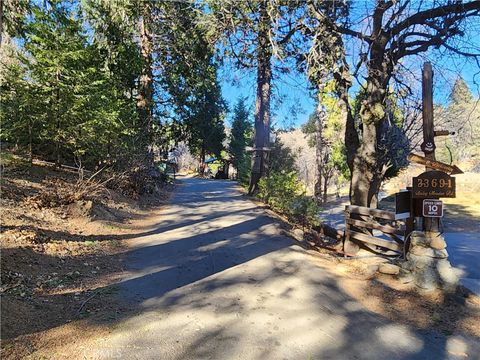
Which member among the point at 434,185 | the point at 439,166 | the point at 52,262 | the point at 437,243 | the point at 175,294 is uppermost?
the point at 439,166

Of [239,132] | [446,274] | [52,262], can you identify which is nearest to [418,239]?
[446,274]

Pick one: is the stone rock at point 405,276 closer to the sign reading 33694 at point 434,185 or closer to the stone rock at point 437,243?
the stone rock at point 437,243

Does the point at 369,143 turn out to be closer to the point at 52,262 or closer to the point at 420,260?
the point at 420,260

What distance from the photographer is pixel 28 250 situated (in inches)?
226

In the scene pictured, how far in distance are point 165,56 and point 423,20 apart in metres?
12.7

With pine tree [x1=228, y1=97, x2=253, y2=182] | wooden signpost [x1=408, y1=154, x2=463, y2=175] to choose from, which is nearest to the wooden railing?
wooden signpost [x1=408, y1=154, x2=463, y2=175]

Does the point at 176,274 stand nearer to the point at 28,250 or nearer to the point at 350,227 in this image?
the point at 28,250

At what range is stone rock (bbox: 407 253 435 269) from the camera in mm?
5918

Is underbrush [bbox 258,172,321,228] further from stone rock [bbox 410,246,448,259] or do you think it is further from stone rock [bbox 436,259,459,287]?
stone rock [bbox 436,259,459,287]

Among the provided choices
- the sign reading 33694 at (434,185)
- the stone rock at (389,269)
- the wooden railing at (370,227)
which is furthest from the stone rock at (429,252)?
the wooden railing at (370,227)

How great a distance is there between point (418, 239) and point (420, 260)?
0.34 m

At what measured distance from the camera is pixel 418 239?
6.15 m

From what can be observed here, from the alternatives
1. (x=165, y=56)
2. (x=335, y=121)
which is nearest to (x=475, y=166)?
(x=335, y=121)

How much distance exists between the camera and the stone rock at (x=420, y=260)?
5918 millimetres
